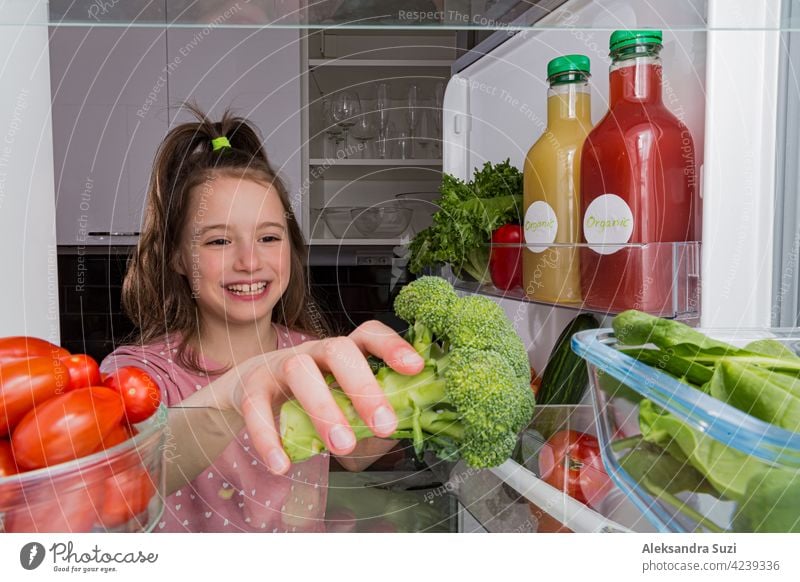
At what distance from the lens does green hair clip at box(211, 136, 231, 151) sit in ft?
1.31

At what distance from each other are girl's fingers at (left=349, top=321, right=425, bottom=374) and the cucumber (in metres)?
0.13

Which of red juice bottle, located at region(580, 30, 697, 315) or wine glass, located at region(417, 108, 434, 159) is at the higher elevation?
wine glass, located at region(417, 108, 434, 159)

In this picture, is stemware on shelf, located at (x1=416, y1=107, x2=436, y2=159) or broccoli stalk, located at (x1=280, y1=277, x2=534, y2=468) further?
stemware on shelf, located at (x1=416, y1=107, x2=436, y2=159)

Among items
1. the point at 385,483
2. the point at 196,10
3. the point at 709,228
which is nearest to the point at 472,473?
the point at 385,483

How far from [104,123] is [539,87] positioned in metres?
0.33

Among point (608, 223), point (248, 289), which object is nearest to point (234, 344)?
point (248, 289)

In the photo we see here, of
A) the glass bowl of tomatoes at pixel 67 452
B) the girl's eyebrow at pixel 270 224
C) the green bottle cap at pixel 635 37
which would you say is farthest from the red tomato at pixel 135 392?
the green bottle cap at pixel 635 37

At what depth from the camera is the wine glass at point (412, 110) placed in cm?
45

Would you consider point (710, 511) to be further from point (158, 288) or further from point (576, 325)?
point (158, 288)

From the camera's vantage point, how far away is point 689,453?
0.88 feet

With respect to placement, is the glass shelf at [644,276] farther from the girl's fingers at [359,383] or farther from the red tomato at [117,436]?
the red tomato at [117,436]

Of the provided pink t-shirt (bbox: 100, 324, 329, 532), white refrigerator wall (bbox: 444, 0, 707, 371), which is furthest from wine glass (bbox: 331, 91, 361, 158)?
pink t-shirt (bbox: 100, 324, 329, 532)

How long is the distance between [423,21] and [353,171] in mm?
145

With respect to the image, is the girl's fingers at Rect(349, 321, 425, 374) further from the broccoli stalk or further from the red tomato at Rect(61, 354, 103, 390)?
the red tomato at Rect(61, 354, 103, 390)
